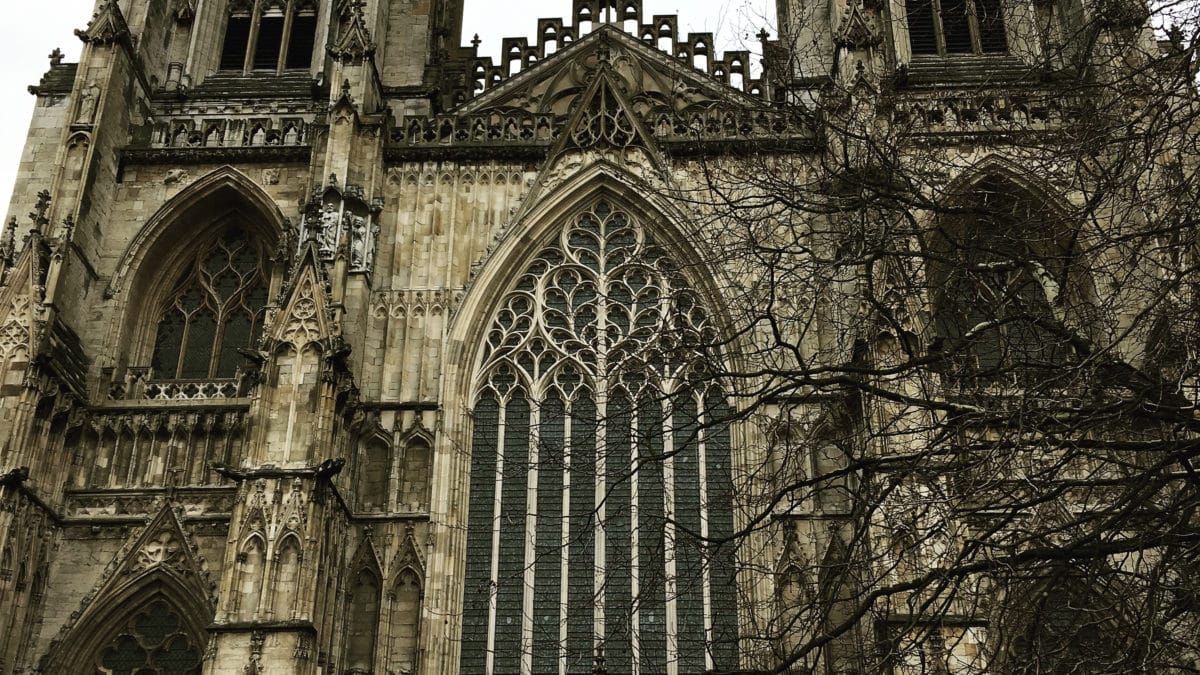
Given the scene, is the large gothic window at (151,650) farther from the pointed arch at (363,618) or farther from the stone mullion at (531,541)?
the stone mullion at (531,541)

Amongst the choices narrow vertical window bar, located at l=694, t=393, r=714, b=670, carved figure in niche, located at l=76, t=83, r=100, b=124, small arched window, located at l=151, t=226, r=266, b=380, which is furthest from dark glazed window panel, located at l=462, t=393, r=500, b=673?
carved figure in niche, located at l=76, t=83, r=100, b=124

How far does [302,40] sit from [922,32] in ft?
35.9

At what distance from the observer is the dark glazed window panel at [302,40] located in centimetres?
2373

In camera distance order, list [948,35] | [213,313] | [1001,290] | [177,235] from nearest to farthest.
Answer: [1001,290] → [213,313] → [177,235] → [948,35]

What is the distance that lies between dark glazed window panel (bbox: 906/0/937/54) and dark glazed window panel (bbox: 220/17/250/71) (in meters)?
11.6

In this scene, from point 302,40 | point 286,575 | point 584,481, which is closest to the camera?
point 286,575

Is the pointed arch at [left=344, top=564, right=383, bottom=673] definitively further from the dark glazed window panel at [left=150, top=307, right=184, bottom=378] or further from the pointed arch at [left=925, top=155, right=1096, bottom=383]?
the pointed arch at [left=925, top=155, right=1096, bottom=383]

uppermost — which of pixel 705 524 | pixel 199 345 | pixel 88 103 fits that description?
pixel 88 103

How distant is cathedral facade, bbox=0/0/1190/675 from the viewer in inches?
621

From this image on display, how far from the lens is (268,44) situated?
78.5 feet

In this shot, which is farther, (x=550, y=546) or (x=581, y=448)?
(x=581, y=448)

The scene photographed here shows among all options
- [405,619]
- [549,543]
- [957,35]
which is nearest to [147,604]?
[405,619]

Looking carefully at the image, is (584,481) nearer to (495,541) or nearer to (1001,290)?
(495,541)

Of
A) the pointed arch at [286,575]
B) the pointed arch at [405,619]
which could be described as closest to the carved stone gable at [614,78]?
the pointed arch at [405,619]
